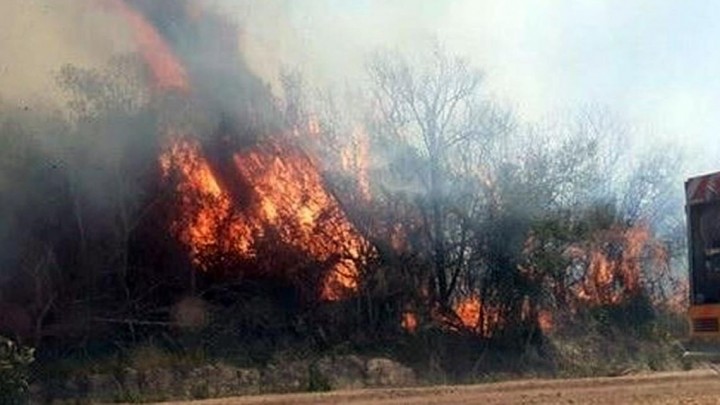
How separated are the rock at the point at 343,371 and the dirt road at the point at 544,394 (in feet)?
7.07

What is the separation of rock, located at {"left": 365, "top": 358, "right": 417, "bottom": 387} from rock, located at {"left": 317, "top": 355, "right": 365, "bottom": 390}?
9.6 inches

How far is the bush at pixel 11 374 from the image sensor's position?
20.8m

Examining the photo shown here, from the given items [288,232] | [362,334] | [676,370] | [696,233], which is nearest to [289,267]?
[288,232]

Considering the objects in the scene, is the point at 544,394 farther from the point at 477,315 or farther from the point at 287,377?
the point at 477,315

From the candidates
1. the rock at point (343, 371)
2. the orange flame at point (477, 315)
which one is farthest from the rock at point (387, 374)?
the orange flame at point (477, 315)

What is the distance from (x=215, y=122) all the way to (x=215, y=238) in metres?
3.71

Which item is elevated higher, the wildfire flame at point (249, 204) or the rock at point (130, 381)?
the wildfire flame at point (249, 204)

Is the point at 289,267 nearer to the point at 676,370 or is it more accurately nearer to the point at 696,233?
the point at 676,370

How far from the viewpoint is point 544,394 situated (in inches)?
1022

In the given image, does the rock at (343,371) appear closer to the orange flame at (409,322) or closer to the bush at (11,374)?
the orange flame at (409,322)

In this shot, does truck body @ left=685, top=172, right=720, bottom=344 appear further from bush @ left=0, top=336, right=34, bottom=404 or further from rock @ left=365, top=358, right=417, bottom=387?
rock @ left=365, top=358, right=417, bottom=387

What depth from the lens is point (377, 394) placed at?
87.7ft

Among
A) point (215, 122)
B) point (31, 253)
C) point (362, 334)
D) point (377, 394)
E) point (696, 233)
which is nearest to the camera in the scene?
point (696, 233)

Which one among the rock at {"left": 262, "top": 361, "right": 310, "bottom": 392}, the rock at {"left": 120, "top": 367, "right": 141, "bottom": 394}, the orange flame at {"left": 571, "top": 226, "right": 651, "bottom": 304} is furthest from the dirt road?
the orange flame at {"left": 571, "top": 226, "right": 651, "bottom": 304}
